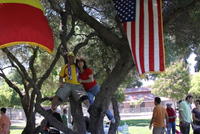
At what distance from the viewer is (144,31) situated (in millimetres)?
8742

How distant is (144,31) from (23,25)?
114 inches

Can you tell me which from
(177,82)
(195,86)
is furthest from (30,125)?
(177,82)

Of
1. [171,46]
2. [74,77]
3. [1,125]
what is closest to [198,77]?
[171,46]

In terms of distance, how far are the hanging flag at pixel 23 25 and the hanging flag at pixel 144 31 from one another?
76.2 inches

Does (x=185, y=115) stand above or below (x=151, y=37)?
below

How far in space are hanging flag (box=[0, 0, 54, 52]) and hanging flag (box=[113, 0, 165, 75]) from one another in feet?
6.35

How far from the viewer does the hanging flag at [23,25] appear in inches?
291

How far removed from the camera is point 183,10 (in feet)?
29.7

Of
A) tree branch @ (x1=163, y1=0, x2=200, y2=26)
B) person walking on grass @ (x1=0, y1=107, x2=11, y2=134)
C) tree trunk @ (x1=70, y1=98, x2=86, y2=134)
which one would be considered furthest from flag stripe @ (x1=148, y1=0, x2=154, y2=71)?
person walking on grass @ (x1=0, y1=107, x2=11, y2=134)

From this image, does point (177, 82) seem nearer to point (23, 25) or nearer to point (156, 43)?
point (156, 43)

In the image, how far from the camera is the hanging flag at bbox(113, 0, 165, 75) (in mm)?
8461

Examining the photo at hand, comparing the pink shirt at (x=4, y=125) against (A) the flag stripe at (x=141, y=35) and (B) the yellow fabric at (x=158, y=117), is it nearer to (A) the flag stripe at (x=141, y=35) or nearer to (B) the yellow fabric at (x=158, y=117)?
(B) the yellow fabric at (x=158, y=117)

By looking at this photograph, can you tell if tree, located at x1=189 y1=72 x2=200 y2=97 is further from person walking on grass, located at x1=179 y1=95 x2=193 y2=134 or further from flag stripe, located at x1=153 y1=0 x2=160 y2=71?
flag stripe, located at x1=153 y1=0 x2=160 y2=71

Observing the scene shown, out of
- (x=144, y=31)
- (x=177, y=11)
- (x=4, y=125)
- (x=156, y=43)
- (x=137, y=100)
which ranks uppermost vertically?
(x=177, y=11)
